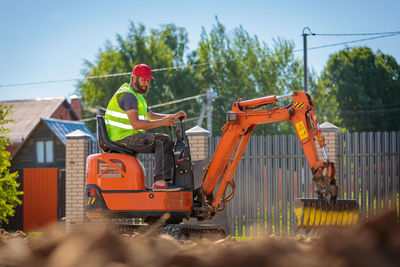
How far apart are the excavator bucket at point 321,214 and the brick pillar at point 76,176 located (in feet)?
25.7

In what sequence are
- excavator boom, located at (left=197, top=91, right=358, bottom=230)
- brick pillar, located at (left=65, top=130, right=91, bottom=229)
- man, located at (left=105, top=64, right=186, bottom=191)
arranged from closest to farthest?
1. man, located at (left=105, top=64, right=186, bottom=191)
2. excavator boom, located at (left=197, top=91, right=358, bottom=230)
3. brick pillar, located at (left=65, top=130, right=91, bottom=229)

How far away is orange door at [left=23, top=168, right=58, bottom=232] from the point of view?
61.3 feet

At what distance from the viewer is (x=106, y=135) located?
6.53m

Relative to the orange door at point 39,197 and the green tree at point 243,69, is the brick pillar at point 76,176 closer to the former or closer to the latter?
the orange door at point 39,197

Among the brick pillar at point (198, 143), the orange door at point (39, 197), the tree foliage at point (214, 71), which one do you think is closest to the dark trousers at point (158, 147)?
the brick pillar at point (198, 143)

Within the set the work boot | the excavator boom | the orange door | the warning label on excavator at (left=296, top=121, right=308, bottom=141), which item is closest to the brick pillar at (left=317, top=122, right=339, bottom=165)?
the excavator boom

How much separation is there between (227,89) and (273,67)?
376cm

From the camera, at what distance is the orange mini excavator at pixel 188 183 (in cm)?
648

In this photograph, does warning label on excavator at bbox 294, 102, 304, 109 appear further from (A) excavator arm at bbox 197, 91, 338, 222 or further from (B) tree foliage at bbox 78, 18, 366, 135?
(B) tree foliage at bbox 78, 18, 366, 135

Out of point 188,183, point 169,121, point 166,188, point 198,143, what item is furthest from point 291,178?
point 169,121

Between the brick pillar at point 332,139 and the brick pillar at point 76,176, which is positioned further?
the brick pillar at point 76,176

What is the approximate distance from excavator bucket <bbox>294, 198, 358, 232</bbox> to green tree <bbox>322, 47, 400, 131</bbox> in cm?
3476

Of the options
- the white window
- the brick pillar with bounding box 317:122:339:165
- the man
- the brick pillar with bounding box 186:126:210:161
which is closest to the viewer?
the man

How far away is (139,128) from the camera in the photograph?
6258 millimetres
